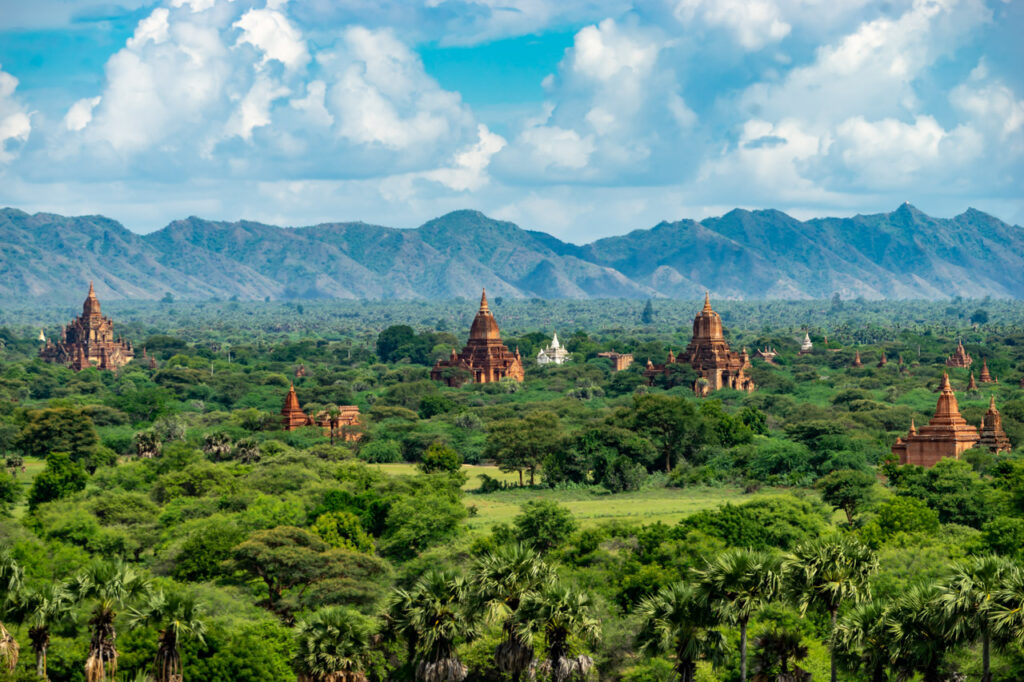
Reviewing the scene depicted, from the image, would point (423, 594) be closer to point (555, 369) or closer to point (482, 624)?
point (482, 624)

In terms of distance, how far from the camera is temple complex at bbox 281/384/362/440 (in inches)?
3964

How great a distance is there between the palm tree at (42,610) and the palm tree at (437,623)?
784 cm

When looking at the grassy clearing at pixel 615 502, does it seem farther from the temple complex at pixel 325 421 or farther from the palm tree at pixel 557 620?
the temple complex at pixel 325 421

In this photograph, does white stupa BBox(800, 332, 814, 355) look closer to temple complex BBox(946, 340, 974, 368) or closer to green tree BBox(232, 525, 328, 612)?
temple complex BBox(946, 340, 974, 368)

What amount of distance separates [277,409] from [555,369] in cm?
4271

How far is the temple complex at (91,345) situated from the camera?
17725 centimetres

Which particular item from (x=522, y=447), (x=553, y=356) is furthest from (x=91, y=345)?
(x=522, y=447)

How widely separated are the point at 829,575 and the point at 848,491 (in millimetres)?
29110

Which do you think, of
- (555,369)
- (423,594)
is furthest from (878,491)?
(555,369)

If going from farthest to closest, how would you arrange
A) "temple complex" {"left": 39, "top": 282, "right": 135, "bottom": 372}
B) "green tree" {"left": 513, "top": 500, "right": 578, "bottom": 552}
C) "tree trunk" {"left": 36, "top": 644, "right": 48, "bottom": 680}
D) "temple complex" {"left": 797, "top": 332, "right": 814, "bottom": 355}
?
"temple complex" {"left": 797, "top": 332, "right": 814, "bottom": 355}, "temple complex" {"left": 39, "top": 282, "right": 135, "bottom": 372}, "green tree" {"left": 513, "top": 500, "right": 578, "bottom": 552}, "tree trunk" {"left": 36, "top": 644, "right": 48, "bottom": 680}

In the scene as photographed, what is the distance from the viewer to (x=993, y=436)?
8162 cm

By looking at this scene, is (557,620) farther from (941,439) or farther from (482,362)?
(482,362)

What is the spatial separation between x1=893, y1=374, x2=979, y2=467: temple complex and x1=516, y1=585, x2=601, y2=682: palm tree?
4549 centimetres

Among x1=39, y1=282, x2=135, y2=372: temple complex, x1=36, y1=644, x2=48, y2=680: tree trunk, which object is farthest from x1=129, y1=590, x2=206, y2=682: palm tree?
x1=39, y1=282, x2=135, y2=372: temple complex
